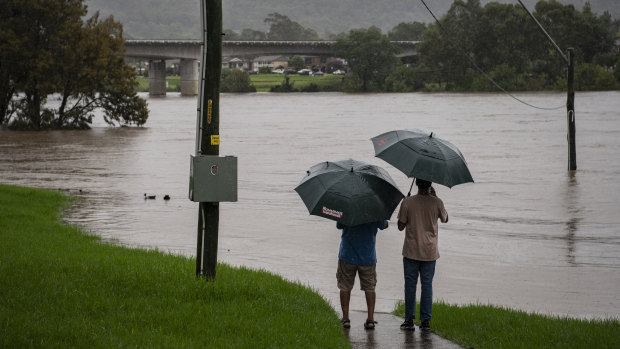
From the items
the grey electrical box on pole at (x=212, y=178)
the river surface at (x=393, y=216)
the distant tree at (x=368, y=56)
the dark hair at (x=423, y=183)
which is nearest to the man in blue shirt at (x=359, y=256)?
the dark hair at (x=423, y=183)

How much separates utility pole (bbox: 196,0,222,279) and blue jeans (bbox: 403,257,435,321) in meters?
2.06

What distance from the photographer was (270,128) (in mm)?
55500

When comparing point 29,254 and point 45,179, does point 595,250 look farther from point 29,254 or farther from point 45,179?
point 45,179

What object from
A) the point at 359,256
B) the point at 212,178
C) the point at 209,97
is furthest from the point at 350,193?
the point at 209,97

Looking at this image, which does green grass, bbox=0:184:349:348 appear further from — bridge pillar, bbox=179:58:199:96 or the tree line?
bridge pillar, bbox=179:58:199:96

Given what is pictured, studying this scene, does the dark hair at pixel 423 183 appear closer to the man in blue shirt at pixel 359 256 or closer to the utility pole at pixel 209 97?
the man in blue shirt at pixel 359 256

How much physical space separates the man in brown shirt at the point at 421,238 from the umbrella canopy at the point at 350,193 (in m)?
0.18

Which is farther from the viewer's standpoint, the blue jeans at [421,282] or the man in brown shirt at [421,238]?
the blue jeans at [421,282]

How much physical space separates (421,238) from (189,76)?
114 metres

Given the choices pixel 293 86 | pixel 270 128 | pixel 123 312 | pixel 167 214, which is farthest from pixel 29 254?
pixel 293 86

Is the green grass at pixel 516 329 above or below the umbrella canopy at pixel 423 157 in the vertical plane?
below

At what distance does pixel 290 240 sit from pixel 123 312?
27.2 ft

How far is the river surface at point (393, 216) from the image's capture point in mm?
12836

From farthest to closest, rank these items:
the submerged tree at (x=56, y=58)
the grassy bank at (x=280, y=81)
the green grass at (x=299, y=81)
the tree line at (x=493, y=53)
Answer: the grassy bank at (x=280, y=81) → the green grass at (x=299, y=81) → the tree line at (x=493, y=53) → the submerged tree at (x=56, y=58)
